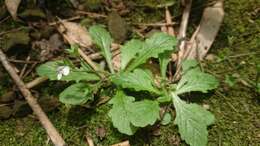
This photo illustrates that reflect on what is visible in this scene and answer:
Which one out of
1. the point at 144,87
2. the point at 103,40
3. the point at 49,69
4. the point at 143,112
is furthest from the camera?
the point at 103,40

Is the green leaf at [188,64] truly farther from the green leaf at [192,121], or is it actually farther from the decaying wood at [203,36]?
the green leaf at [192,121]

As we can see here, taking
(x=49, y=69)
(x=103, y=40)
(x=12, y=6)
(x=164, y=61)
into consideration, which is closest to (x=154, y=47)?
(x=164, y=61)

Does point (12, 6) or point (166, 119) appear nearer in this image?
point (166, 119)

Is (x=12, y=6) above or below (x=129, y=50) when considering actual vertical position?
above

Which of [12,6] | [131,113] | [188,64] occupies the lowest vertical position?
[131,113]

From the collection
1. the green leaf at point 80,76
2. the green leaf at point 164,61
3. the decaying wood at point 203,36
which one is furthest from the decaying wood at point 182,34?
the green leaf at point 80,76

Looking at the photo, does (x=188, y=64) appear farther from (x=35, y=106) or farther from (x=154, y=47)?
(x=35, y=106)
